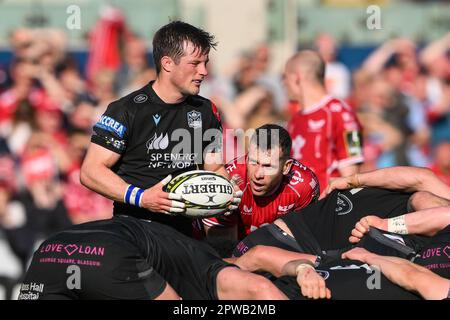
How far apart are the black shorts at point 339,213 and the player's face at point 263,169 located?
14.5 inches

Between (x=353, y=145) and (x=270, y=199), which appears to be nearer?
(x=270, y=199)

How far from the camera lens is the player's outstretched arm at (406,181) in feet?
24.5

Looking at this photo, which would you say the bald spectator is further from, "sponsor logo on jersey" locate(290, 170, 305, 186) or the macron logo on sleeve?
the macron logo on sleeve

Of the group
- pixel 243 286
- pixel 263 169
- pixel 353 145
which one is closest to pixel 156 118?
pixel 263 169

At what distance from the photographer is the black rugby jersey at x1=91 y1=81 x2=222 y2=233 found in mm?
6625

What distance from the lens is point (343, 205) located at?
7.36 m

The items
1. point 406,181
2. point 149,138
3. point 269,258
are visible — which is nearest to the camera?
point 269,258

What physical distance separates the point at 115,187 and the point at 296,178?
1.88 metres

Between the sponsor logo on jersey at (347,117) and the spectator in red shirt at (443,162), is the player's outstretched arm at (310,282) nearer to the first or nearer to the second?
the sponsor logo on jersey at (347,117)

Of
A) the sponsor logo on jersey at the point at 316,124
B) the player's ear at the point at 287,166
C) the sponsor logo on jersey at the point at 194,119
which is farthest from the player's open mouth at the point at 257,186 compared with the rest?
the sponsor logo on jersey at the point at 316,124

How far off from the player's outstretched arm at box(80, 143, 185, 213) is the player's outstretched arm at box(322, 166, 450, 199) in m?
1.71

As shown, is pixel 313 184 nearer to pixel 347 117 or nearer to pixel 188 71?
pixel 188 71

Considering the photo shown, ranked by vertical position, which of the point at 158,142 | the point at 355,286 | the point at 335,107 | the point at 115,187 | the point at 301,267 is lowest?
the point at 355,286
